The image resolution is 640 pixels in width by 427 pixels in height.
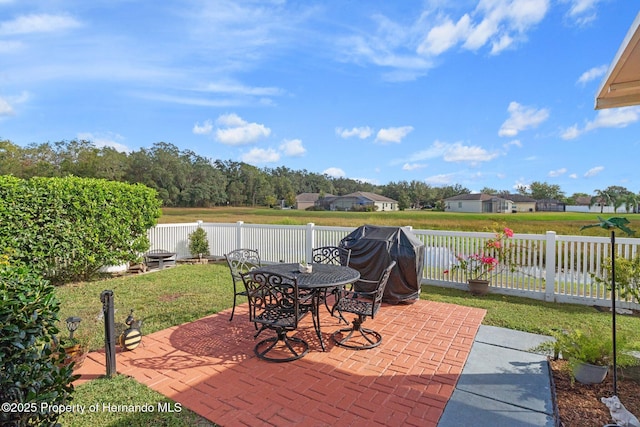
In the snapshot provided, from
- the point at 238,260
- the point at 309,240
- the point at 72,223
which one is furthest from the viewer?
the point at 309,240

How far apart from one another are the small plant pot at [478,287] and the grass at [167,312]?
15 centimetres

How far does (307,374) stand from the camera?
310cm

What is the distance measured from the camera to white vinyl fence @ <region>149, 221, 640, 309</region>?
5543mm

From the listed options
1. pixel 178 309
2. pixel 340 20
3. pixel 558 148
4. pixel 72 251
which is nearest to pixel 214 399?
pixel 178 309

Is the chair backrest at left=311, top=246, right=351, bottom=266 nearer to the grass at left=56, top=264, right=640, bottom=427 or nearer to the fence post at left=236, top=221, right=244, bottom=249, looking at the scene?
the grass at left=56, top=264, right=640, bottom=427

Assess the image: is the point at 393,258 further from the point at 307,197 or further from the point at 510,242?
the point at 307,197

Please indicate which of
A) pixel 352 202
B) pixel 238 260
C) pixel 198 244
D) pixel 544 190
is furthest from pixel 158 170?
pixel 544 190

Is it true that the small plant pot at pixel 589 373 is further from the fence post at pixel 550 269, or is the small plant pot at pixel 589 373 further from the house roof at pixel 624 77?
the fence post at pixel 550 269

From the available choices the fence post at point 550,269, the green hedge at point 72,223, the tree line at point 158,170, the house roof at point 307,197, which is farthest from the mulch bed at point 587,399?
the house roof at point 307,197

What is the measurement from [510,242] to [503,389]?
413cm

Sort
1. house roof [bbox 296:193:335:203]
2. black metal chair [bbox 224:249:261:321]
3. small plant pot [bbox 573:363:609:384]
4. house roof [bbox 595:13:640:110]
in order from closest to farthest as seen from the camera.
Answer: house roof [bbox 595:13:640:110]
small plant pot [bbox 573:363:609:384]
black metal chair [bbox 224:249:261:321]
house roof [bbox 296:193:335:203]

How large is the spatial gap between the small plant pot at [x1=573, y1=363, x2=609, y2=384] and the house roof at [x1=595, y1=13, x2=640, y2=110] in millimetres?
2626

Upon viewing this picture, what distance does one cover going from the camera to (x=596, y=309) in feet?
17.4

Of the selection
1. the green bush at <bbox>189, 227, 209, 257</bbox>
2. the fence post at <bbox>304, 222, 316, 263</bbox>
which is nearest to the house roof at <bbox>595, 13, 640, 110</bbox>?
A: the fence post at <bbox>304, 222, 316, 263</bbox>
